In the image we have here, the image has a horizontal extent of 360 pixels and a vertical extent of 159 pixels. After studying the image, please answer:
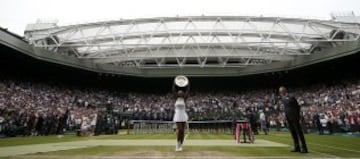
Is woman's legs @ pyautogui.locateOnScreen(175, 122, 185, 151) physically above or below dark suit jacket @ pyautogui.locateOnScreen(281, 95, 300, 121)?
below

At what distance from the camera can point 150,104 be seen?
45.8 meters

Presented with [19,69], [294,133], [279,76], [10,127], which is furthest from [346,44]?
[19,69]

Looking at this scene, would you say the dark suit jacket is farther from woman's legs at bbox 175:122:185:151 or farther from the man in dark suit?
woman's legs at bbox 175:122:185:151

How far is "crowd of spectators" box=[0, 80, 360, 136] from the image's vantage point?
2450 centimetres

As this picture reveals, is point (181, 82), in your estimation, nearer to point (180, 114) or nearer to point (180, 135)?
point (180, 114)

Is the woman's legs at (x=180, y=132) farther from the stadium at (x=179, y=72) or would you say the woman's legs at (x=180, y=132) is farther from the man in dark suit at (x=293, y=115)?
the stadium at (x=179, y=72)

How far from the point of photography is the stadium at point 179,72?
27.2 meters

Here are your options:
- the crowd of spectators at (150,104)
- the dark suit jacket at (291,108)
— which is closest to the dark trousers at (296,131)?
the dark suit jacket at (291,108)

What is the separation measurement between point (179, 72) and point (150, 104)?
5.85m

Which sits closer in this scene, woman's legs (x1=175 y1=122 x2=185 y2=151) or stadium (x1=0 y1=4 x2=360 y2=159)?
woman's legs (x1=175 y1=122 x2=185 y2=151)

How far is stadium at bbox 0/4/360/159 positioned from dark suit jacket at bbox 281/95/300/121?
14.2 metres

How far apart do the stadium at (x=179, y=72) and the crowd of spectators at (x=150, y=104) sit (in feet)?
0.40

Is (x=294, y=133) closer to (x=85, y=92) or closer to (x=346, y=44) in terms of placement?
(x=346, y=44)

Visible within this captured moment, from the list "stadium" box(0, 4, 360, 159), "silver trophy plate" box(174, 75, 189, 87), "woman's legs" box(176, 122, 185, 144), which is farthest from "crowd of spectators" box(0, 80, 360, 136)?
"silver trophy plate" box(174, 75, 189, 87)
